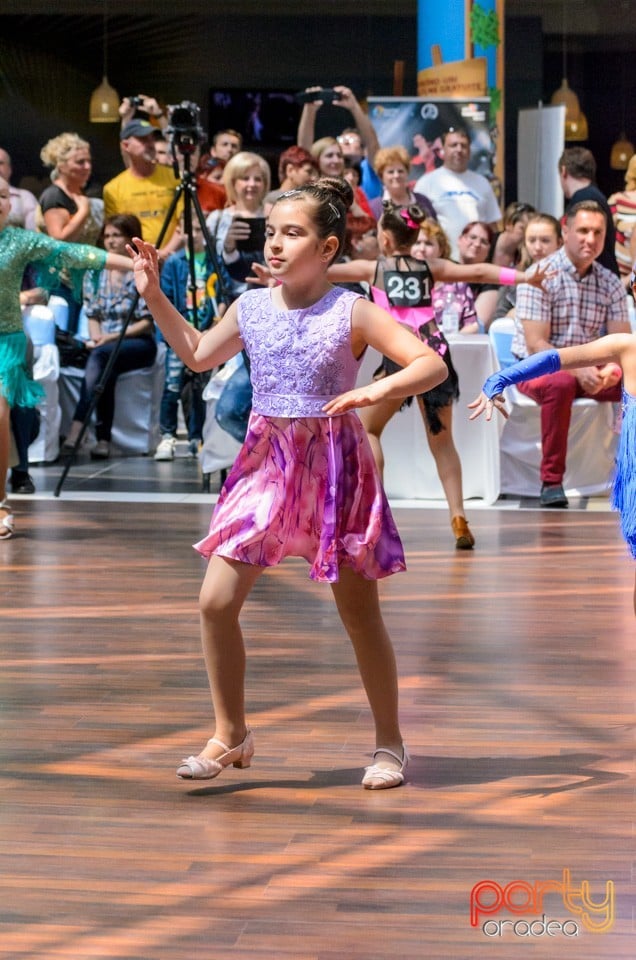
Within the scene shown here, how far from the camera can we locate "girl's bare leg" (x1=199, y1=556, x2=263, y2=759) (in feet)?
9.59

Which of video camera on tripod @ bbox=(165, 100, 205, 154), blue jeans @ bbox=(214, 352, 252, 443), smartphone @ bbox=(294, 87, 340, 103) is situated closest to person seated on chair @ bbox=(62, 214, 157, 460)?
smartphone @ bbox=(294, 87, 340, 103)

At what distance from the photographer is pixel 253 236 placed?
7227 millimetres

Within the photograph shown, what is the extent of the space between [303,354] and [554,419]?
13.0ft

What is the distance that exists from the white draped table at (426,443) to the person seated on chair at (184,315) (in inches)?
51.8

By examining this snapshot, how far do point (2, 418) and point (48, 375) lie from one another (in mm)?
2190

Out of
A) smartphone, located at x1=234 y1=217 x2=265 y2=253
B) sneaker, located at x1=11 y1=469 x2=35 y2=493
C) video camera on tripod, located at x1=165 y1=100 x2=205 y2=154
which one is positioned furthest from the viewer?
smartphone, located at x1=234 y1=217 x2=265 y2=253

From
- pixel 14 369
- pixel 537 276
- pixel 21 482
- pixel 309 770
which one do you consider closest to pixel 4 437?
pixel 14 369

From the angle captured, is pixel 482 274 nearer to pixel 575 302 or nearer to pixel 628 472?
pixel 575 302

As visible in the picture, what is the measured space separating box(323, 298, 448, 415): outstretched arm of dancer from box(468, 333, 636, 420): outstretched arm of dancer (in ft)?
0.67

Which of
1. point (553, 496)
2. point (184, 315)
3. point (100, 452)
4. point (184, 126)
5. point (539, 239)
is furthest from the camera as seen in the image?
point (100, 452)

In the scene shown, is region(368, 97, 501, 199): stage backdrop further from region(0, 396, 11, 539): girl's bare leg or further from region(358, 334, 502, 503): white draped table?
region(0, 396, 11, 539): girl's bare leg

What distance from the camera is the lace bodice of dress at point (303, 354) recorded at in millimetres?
2930

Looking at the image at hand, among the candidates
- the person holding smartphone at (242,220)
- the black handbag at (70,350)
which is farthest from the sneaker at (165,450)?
the person holding smartphone at (242,220)

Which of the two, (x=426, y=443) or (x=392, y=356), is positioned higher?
(x=392, y=356)
